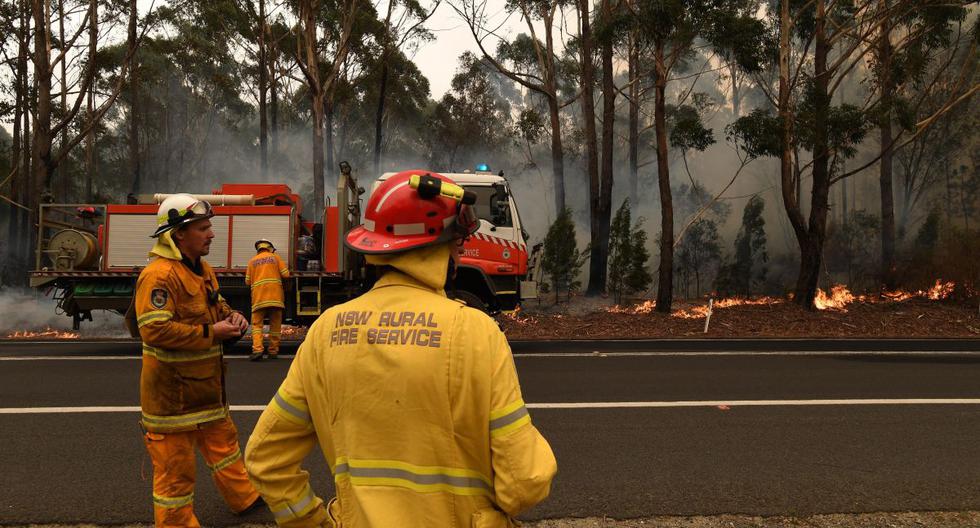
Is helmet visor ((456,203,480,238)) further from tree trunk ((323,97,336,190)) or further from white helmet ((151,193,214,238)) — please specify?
tree trunk ((323,97,336,190))

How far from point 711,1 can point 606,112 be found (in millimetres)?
6251

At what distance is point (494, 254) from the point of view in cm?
1088

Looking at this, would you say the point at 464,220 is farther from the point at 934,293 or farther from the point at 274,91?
the point at 274,91

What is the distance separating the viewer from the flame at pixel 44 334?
46.1ft

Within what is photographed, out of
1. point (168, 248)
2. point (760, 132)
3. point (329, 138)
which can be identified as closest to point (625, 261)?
point (760, 132)

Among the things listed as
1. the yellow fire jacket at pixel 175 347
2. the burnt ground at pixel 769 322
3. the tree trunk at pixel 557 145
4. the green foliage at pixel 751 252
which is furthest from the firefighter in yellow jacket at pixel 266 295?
the green foliage at pixel 751 252

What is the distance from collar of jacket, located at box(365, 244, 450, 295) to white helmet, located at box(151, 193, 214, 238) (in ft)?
6.91

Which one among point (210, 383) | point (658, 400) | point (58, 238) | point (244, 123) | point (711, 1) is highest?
point (244, 123)

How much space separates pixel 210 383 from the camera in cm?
352

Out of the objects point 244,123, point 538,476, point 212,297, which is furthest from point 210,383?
point 244,123

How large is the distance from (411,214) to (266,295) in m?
8.29

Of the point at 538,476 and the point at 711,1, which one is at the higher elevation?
the point at 711,1

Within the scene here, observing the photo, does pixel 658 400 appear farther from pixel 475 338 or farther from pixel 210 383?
pixel 475 338

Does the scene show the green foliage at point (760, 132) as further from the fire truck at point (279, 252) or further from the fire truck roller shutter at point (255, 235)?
the fire truck roller shutter at point (255, 235)
